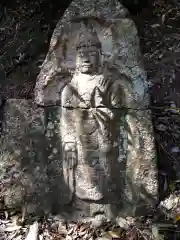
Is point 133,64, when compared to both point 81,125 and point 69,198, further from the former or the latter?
point 69,198

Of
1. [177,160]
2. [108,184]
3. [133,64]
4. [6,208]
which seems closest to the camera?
[133,64]

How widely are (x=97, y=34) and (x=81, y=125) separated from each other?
1.59 ft

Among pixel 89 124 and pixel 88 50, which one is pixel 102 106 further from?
pixel 88 50

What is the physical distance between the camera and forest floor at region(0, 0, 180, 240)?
6.89 ft

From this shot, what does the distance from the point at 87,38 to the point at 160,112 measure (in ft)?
3.00

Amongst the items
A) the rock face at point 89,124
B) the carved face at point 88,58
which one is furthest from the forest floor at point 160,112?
the carved face at point 88,58

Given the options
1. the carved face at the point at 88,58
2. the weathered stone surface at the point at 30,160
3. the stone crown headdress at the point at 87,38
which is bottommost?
the weathered stone surface at the point at 30,160

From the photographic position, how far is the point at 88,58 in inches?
77.9

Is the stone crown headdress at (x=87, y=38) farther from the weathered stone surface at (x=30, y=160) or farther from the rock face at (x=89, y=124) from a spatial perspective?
the weathered stone surface at (x=30, y=160)

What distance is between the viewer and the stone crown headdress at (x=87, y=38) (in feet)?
6.50

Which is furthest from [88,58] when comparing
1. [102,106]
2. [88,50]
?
[102,106]

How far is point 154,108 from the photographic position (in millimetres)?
2672

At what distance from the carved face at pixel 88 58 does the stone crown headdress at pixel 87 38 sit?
0.06 feet

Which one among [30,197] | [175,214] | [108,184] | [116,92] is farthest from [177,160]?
[30,197]
